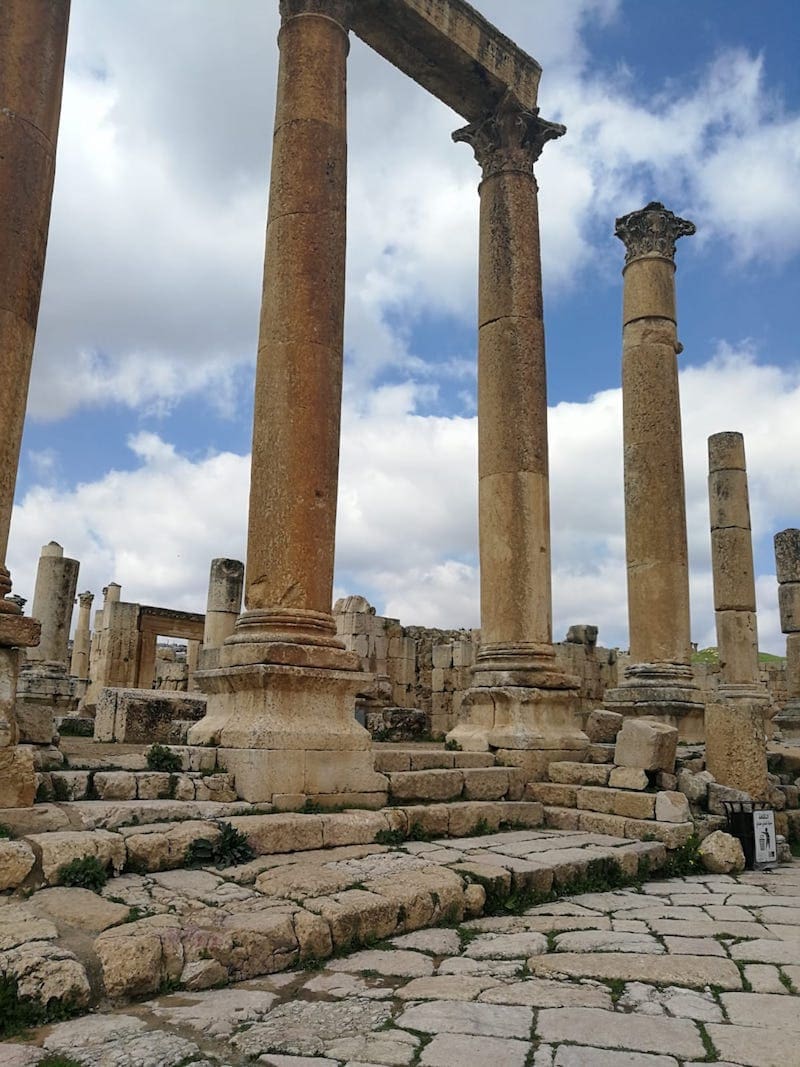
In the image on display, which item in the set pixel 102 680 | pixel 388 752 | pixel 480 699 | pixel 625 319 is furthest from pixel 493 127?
pixel 102 680

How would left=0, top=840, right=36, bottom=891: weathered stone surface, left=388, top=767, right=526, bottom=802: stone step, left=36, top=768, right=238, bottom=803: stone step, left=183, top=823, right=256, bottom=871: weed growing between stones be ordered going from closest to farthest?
1. left=0, top=840, right=36, bottom=891: weathered stone surface
2. left=183, top=823, right=256, bottom=871: weed growing between stones
3. left=36, top=768, right=238, bottom=803: stone step
4. left=388, top=767, right=526, bottom=802: stone step

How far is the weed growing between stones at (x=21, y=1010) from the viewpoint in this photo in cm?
329

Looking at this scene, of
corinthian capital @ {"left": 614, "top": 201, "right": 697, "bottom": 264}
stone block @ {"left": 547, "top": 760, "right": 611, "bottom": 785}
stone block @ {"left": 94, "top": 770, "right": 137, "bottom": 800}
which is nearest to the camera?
stone block @ {"left": 94, "top": 770, "right": 137, "bottom": 800}

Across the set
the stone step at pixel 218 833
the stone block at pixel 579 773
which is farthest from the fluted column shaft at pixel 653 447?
the stone step at pixel 218 833

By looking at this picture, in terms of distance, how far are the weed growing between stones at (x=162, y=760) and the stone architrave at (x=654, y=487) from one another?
23.5 ft

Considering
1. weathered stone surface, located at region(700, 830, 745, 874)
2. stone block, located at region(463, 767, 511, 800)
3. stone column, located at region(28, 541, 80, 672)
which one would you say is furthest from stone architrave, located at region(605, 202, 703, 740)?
stone column, located at region(28, 541, 80, 672)

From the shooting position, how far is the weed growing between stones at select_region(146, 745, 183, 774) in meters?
6.49

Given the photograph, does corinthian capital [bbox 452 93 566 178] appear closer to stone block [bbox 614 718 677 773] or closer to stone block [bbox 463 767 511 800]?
stone block [bbox 614 718 677 773]

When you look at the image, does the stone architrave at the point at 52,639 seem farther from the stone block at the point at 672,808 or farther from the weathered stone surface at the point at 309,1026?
the weathered stone surface at the point at 309,1026

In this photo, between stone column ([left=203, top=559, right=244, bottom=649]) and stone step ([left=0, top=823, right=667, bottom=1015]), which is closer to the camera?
stone step ([left=0, top=823, right=667, bottom=1015])

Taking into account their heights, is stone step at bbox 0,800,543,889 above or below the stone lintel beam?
below

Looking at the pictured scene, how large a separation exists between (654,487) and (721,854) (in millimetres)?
6400

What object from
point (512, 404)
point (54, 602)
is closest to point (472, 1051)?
point (512, 404)

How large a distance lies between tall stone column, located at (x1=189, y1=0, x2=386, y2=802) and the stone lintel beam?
1405mm
